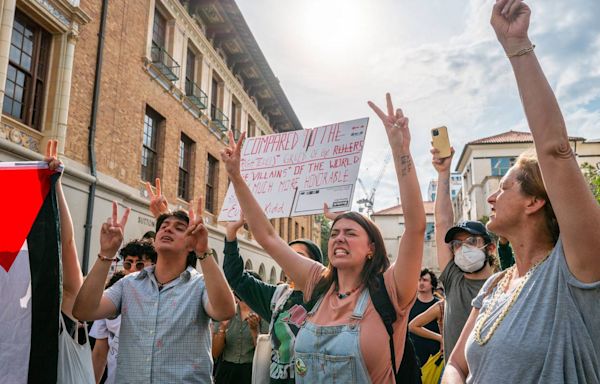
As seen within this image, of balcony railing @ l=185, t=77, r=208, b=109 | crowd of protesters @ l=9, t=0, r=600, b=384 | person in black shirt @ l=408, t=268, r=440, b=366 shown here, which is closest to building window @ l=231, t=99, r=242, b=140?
balcony railing @ l=185, t=77, r=208, b=109

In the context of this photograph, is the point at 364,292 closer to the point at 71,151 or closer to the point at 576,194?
the point at 576,194

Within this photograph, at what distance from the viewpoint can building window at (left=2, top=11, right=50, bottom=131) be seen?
9.13 meters

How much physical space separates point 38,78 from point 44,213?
8.44 metres

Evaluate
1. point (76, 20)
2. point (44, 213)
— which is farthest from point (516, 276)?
point (76, 20)

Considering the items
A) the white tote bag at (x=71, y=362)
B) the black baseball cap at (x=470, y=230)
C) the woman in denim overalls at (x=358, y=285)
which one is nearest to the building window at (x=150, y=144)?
the white tote bag at (x=71, y=362)

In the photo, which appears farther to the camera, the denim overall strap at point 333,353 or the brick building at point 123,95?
the brick building at point 123,95

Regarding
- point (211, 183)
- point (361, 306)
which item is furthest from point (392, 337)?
point (211, 183)

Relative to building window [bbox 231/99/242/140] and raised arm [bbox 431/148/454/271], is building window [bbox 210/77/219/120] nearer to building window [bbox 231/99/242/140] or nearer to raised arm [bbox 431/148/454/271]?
building window [bbox 231/99/242/140]

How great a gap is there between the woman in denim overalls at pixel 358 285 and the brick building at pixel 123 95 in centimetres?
796

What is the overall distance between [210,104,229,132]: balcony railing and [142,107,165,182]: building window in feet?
13.3

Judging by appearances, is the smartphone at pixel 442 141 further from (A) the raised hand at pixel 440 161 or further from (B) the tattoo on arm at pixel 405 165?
(B) the tattoo on arm at pixel 405 165

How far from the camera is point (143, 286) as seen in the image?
307cm

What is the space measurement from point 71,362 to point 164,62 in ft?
44.2

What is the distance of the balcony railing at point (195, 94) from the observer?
16.2 meters
